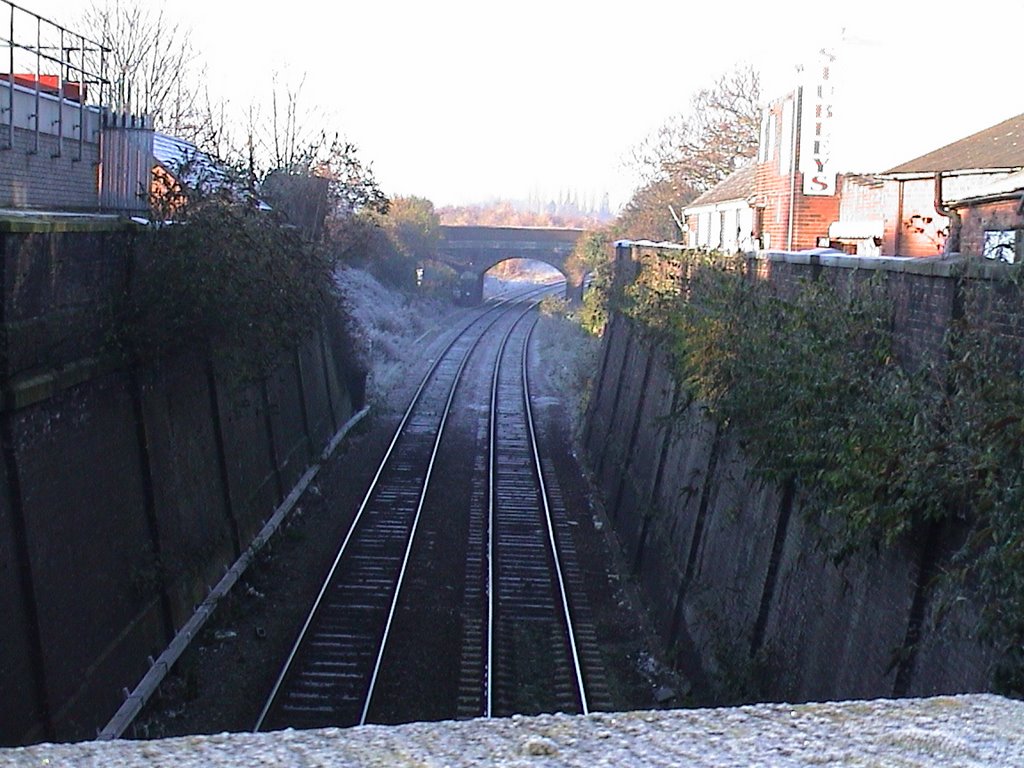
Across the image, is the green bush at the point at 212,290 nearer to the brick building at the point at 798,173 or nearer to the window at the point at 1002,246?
the window at the point at 1002,246

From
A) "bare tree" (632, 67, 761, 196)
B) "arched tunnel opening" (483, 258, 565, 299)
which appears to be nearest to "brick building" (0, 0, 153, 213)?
"bare tree" (632, 67, 761, 196)

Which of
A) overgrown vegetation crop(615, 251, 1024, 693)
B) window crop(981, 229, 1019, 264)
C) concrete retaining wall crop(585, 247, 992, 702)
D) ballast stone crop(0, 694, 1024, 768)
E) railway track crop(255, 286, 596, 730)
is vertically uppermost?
window crop(981, 229, 1019, 264)

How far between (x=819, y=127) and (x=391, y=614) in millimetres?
13107

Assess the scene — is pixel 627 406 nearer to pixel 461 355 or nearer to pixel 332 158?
pixel 332 158

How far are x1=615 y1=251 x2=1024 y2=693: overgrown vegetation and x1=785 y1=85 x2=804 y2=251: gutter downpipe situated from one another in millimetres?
11225

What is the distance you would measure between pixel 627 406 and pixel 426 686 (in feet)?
33.8

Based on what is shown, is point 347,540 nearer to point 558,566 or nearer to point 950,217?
Answer: point 558,566

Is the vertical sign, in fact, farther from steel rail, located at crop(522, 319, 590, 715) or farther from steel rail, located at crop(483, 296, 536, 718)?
steel rail, located at crop(483, 296, 536, 718)

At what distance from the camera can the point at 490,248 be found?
77.4 m

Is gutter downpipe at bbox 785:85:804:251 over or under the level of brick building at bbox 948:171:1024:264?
over

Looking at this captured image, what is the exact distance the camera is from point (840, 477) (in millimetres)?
7598

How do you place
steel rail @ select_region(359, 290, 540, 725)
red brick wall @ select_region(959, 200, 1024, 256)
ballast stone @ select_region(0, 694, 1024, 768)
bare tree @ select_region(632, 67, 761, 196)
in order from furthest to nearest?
bare tree @ select_region(632, 67, 761, 196), red brick wall @ select_region(959, 200, 1024, 256), steel rail @ select_region(359, 290, 540, 725), ballast stone @ select_region(0, 694, 1024, 768)

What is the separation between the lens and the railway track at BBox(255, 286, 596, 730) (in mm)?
11320

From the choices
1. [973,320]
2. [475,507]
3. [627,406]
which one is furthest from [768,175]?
[973,320]
